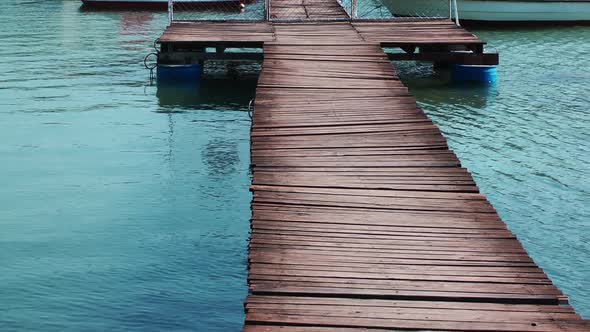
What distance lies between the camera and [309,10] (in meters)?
22.5

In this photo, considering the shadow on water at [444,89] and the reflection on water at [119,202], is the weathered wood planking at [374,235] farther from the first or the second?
the shadow on water at [444,89]

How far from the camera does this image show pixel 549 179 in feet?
40.5

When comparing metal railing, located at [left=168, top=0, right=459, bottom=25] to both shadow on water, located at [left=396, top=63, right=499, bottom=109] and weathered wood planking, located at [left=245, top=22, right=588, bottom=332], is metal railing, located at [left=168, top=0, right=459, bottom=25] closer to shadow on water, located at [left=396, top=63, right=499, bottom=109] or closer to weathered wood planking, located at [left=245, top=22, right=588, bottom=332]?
shadow on water, located at [left=396, top=63, right=499, bottom=109]

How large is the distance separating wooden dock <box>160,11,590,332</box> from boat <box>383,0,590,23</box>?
15.0 m

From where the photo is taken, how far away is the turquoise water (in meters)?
8.95

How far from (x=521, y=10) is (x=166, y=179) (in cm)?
1777

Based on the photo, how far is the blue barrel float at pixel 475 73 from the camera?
18281 mm

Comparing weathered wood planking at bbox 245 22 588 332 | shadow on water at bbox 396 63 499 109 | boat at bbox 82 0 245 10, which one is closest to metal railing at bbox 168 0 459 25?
boat at bbox 82 0 245 10

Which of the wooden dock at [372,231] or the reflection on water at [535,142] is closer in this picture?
the wooden dock at [372,231]

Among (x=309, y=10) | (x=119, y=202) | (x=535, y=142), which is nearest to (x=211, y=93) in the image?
(x=309, y=10)

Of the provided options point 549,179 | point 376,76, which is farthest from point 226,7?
point 549,179

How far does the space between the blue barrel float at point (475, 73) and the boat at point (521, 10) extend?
978 cm

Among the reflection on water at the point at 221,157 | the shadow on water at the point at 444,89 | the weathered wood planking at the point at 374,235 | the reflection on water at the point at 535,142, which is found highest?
the weathered wood planking at the point at 374,235

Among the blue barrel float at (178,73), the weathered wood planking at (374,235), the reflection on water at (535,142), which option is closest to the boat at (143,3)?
the reflection on water at (535,142)
